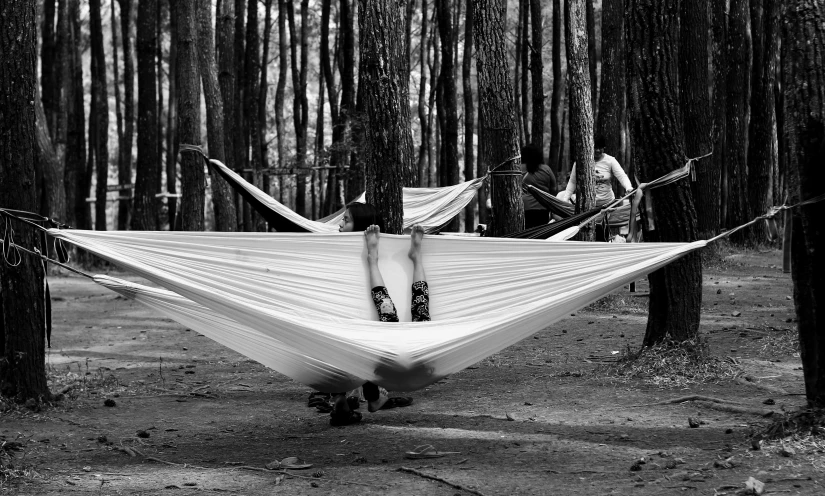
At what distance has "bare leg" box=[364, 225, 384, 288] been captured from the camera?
472 cm

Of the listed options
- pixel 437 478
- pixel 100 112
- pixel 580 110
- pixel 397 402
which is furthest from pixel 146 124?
pixel 437 478

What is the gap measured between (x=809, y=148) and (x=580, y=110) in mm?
5229

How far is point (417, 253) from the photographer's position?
479 cm

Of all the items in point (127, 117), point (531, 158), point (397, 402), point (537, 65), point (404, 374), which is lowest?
point (397, 402)

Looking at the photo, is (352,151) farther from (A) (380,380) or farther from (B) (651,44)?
(A) (380,380)

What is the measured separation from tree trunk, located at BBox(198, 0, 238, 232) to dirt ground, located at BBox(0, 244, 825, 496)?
10.1 feet

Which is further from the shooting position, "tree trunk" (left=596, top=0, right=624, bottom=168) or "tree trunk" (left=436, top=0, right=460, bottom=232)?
"tree trunk" (left=436, top=0, right=460, bottom=232)

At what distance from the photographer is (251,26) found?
664 inches

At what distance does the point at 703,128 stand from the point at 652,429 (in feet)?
21.6

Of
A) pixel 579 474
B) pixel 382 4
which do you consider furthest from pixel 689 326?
pixel 382 4

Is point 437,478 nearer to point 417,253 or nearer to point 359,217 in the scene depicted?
point 417,253

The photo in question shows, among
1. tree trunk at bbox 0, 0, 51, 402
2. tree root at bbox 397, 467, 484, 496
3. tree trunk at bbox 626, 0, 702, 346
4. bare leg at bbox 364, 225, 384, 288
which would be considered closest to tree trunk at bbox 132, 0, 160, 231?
tree trunk at bbox 0, 0, 51, 402

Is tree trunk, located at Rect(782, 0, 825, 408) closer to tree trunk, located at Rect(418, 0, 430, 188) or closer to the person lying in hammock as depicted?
the person lying in hammock

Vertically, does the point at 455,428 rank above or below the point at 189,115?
below
